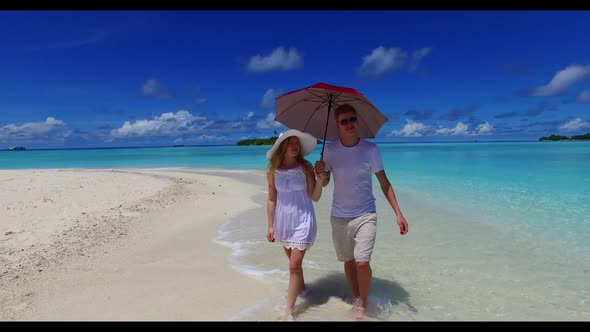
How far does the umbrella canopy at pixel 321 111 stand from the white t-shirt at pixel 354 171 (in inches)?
13.5

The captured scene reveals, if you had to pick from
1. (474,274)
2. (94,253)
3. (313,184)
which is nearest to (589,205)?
(474,274)

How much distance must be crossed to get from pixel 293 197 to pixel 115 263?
3544 millimetres

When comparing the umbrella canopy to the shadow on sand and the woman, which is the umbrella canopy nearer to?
the woman

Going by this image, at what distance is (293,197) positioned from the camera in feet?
12.5

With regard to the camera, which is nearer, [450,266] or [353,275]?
[353,275]

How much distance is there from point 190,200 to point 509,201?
33.5ft

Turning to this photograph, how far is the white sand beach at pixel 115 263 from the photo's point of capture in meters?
4.16

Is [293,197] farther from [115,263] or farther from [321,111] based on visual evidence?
[115,263]

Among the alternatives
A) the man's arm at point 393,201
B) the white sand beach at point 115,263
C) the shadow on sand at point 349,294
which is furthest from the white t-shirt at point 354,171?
the white sand beach at point 115,263

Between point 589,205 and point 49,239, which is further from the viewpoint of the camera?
point 589,205

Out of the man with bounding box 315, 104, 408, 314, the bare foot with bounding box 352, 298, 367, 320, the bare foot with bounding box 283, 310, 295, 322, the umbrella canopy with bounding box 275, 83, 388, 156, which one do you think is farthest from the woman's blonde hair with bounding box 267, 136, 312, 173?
the bare foot with bounding box 352, 298, 367, 320

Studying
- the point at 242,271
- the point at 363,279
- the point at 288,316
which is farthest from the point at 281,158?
the point at 242,271

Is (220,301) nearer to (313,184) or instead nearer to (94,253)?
(313,184)

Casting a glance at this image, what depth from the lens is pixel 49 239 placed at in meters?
6.71
